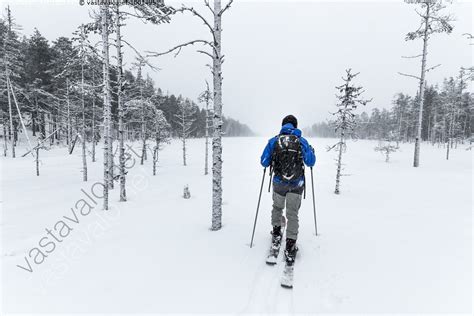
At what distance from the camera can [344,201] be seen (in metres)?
10.6

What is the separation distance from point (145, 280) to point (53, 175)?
2605 centimetres

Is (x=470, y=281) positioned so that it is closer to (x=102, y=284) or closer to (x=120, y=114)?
(x=102, y=284)

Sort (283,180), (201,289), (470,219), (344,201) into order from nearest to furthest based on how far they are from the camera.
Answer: (201,289) < (283,180) < (470,219) < (344,201)

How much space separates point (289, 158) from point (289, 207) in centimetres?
105

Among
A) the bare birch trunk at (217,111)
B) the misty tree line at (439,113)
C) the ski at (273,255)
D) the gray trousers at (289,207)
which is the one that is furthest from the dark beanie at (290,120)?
the misty tree line at (439,113)

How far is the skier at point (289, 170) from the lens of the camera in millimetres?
4430

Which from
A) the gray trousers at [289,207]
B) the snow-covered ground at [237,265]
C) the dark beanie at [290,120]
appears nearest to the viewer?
the snow-covered ground at [237,265]

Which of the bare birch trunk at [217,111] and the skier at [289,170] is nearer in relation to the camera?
the skier at [289,170]

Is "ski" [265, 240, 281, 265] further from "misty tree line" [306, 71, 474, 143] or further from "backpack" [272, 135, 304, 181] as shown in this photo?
"misty tree line" [306, 71, 474, 143]

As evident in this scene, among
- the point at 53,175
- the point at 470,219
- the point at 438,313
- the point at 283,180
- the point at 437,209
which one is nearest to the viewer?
the point at 438,313

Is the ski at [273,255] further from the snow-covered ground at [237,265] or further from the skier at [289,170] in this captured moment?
the snow-covered ground at [237,265]

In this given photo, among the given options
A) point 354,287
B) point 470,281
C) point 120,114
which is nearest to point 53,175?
point 120,114

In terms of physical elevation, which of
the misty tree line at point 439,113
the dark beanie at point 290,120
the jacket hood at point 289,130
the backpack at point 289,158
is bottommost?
the backpack at point 289,158

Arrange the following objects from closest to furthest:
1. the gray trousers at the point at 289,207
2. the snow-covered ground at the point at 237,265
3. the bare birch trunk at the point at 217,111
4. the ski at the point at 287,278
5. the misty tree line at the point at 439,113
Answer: the snow-covered ground at the point at 237,265 → the ski at the point at 287,278 → the gray trousers at the point at 289,207 → the bare birch trunk at the point at 217,111 → the misty tree line at the point at 439,113
